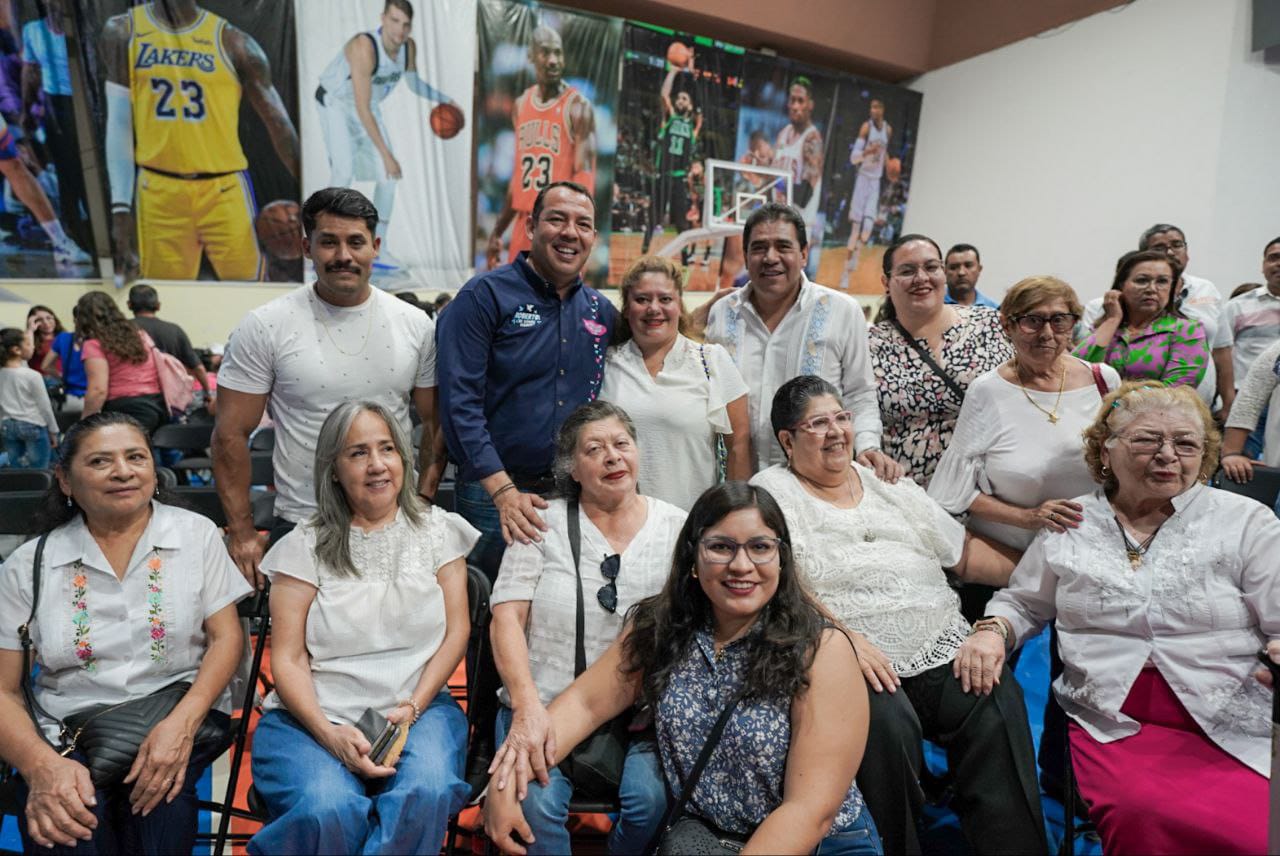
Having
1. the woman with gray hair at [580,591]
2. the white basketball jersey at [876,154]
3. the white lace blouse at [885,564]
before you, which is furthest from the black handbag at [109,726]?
the white basketball jersey at [876,154]

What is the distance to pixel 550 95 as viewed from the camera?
7809 mm

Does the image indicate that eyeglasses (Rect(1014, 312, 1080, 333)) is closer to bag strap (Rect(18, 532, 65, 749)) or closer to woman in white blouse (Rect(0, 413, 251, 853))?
woman in white blouse (Rect(0, 413, 251, 853))

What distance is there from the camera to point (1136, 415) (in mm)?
2121

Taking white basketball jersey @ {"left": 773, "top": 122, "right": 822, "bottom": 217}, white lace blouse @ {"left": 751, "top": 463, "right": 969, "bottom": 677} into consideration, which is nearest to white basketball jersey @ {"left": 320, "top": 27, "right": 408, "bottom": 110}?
white basketball jersey @ {"left": 773, "top": 122, "right": 822, "bottom": 217}

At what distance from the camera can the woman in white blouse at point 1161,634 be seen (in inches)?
72.8

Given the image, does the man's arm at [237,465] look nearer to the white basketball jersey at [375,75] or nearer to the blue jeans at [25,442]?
the blue jeans at [25,442]

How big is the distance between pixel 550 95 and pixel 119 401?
4.81 m

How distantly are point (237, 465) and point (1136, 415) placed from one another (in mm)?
2598

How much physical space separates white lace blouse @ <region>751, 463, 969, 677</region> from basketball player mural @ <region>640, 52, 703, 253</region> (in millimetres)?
6806

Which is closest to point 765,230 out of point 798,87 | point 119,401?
point 119,401

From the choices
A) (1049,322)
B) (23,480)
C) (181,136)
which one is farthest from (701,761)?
(181,136)

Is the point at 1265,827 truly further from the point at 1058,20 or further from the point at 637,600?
the point at 1058,20

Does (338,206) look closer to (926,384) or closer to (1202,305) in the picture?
(926,384)

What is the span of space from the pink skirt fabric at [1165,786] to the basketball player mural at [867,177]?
8.83 m
